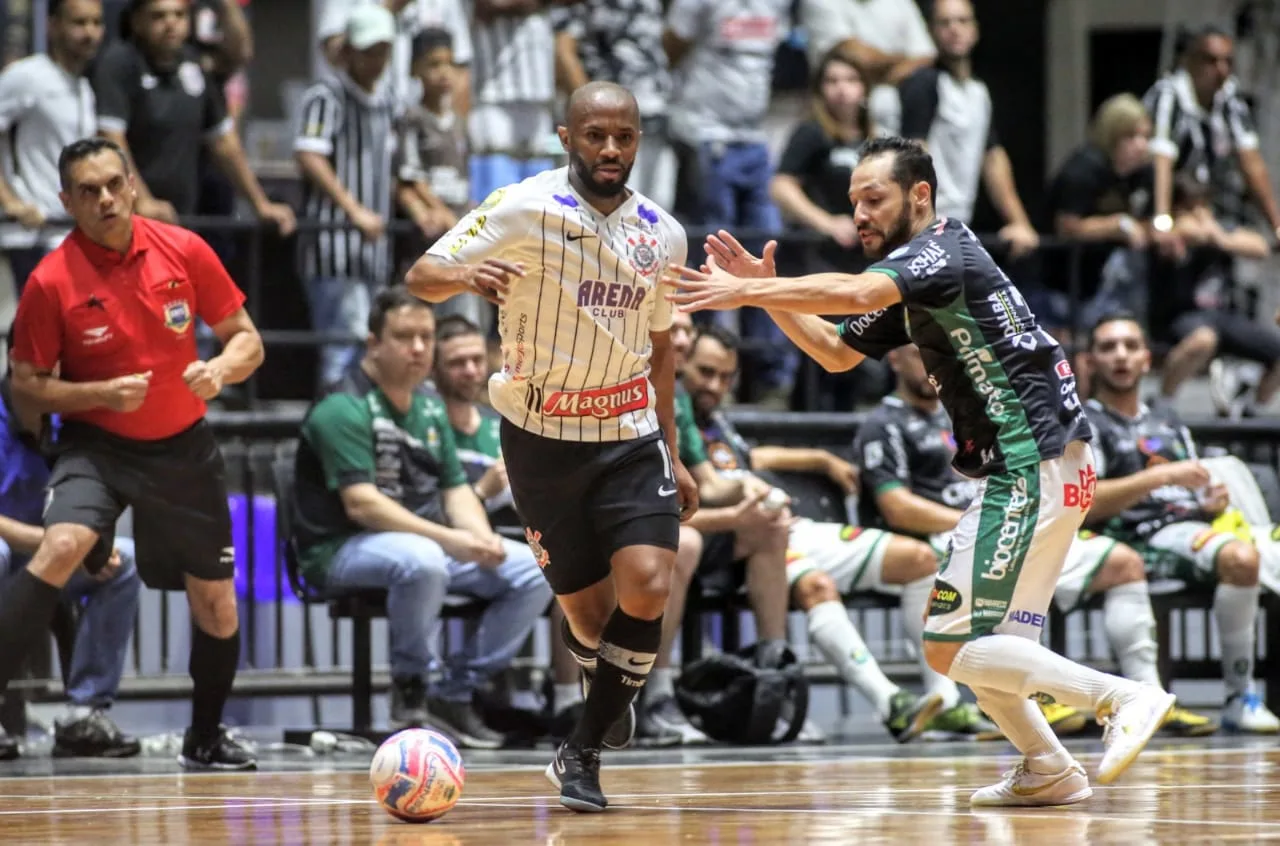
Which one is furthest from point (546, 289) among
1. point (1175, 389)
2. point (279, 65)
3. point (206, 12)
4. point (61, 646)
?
point (279, 65)

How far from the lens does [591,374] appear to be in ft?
20.1

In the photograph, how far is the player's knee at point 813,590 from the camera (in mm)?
9391

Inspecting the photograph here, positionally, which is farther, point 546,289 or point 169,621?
point 169,621

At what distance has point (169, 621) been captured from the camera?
974 centimetres

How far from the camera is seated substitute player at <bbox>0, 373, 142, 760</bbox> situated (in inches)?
332

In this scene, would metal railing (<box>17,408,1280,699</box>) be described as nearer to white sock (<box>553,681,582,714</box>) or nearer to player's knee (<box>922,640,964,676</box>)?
white sock (<box>553,681,582,714</box>)

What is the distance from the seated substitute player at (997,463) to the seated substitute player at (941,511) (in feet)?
10.8

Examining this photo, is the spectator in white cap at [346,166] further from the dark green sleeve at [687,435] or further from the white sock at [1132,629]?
the white sock at [1132,629]

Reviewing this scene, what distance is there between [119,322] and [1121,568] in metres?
4.65

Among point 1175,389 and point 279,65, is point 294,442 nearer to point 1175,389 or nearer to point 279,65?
point 1175,389

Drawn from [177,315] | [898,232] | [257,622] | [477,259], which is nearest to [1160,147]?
[257,622]

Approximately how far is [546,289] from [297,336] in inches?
184

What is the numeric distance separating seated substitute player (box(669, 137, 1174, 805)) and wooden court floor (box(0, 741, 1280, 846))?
305mm

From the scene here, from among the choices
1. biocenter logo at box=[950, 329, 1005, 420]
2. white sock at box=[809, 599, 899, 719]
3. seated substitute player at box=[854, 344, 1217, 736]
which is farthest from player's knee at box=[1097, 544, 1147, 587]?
biocenter logo at box=[950, 329, 1005, 420]
